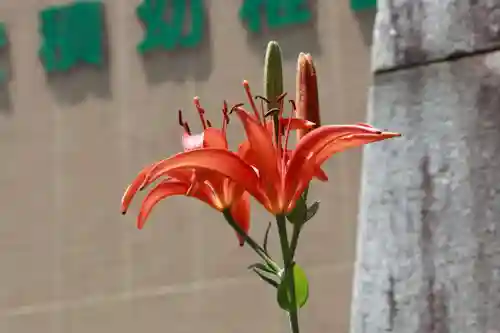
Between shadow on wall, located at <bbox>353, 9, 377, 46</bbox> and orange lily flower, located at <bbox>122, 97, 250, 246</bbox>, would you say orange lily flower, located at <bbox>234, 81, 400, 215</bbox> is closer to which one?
orange lily flower, located at <bbox>122, 97, 250, 246</bbox>

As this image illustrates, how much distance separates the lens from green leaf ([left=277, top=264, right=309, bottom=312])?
1.35 feet

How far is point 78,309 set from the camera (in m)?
1.99

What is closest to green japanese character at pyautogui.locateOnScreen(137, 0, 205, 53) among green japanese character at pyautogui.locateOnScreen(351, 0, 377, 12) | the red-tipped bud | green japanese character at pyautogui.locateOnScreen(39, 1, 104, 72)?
green japanese character at pyautogui.locateOnScreen(39, 1, 104, 72)

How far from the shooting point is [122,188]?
6.53 ft

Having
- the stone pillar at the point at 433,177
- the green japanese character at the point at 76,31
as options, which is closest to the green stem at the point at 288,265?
the stone pillar at the point at 433,177

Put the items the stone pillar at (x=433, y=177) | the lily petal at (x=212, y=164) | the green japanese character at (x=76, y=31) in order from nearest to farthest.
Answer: the lily petal at (x=212, y=164) < the stone pillar at (x=433, y=177) < the green japanese character at (x=76, y=31)

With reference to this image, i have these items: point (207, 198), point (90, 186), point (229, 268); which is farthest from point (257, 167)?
point (90, 186)

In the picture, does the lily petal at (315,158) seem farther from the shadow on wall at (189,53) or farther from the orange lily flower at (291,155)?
the shadow on wall at (189,53)

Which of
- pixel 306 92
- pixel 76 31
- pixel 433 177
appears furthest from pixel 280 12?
pixel 306 92

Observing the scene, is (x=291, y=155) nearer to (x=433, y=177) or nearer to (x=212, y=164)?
(x=212, y=164)

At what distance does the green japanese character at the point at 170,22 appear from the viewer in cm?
195

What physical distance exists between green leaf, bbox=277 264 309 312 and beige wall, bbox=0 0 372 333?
4.69 feet

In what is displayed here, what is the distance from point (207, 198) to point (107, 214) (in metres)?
1.59

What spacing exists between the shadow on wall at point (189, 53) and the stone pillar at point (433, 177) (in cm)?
124
